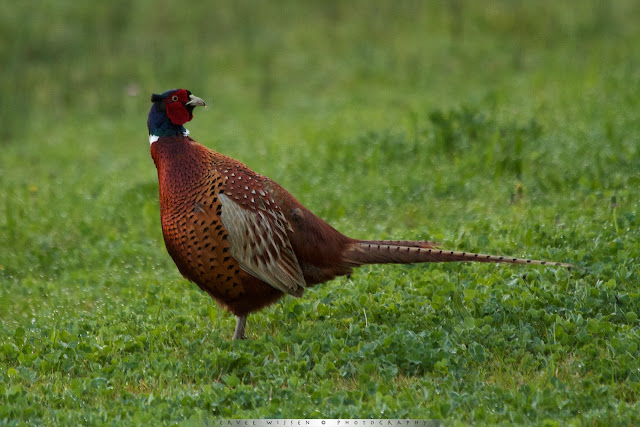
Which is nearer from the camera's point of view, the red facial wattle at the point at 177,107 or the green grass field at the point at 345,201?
the green grass field at the point at 345,201

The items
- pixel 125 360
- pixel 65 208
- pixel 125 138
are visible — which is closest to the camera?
pixel 125 360

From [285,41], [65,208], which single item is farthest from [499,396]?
[285,41]

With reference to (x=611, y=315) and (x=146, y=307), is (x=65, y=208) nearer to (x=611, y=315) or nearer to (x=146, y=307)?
(x=146, y=307)

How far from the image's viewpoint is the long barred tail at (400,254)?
503 cm

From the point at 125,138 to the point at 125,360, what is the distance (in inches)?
269

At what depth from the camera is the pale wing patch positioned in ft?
16.5

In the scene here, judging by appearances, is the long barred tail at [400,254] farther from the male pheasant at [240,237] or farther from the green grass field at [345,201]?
the green grass field at [345,201]

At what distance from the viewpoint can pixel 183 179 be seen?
5.12 meters

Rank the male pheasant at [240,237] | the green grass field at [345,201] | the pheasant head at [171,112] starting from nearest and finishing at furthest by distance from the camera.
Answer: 1. the green grass field at [345,201]
2. the male pheasant at [240,237]
3. the pheasant head at [171,112]

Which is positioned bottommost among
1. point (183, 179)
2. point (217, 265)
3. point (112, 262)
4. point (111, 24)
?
point (112, 262)

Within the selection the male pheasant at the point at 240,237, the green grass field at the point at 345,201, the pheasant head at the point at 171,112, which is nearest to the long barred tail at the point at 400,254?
the male pheasant at the point at 240,237

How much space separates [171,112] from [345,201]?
274 cm

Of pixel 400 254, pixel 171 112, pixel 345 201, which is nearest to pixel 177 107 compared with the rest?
pixel 171 112

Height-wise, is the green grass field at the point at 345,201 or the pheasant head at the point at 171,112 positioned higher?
the pheasant head at the point at 171,112
